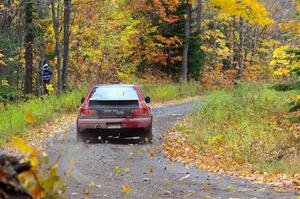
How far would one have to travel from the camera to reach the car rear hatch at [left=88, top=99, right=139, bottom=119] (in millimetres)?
13469

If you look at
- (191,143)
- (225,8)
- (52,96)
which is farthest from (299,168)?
(225,8)

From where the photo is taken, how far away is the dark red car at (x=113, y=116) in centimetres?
1346

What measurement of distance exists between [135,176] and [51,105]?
11915 mm

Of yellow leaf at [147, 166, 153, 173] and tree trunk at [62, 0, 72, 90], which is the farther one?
tree trunk at [62, 0, 72, 90]

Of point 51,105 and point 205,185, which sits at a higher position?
point 51,105

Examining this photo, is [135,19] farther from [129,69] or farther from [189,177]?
[189,177]

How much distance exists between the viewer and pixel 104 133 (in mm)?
13602

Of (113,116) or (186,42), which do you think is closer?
(113,116)

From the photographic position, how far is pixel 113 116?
1349 cm

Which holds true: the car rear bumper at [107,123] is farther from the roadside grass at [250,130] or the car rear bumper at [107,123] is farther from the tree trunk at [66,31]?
the tree trunk at [66,31]

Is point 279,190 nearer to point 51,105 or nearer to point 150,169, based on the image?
point 150,169

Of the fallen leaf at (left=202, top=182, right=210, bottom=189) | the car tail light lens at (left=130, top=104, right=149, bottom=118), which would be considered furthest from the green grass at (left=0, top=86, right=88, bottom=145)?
the fallen leaf at (left=202, top=182, right=210, bottom=189)

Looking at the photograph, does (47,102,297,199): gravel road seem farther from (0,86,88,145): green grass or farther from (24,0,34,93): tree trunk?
A: (24,0,34,93): tree trunk

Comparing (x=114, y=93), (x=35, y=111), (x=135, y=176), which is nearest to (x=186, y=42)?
(x=35, y=111)
